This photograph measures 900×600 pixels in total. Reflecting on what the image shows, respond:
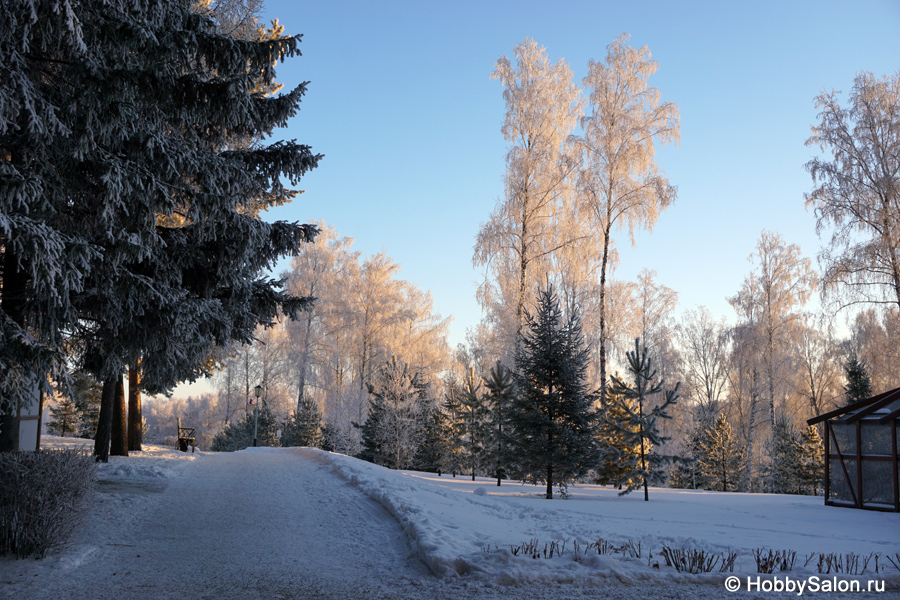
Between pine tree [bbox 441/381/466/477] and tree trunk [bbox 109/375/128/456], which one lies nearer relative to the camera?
tree trunk [bbox 109/375/128/456]

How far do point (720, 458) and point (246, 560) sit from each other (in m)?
27.4

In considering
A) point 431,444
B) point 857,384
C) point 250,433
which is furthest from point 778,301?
point 250,433

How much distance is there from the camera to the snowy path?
4543mm

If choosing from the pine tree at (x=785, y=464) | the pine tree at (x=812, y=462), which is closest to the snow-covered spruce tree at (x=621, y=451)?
the pine tree at (x=812, y=462)

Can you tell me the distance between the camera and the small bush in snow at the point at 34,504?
16.0ft

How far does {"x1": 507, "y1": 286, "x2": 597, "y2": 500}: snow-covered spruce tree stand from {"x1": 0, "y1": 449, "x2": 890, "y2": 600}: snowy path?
6.05 m

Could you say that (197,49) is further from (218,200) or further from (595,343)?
(595,343)

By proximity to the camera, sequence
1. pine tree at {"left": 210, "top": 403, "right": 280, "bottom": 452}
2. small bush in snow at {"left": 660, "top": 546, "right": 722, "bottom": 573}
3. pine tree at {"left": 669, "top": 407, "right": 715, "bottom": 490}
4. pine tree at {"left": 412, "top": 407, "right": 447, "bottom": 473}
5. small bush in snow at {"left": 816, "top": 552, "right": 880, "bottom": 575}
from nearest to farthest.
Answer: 1. small bush in snow at {"left": 660, "top": 546, "right": 722, "bottom": 573}
2. small bush in snow at {"left": 816, "top": 552, "right": 880, "bottom": 575}
3. pine tree at {"left": 412, "top": 407, "right": 447, "bottom": 473}
4. pine tree at {"left": 669, "top": 407, "right": 715, "bottom": 490}
5. pine tree at {"left": 210, "top": 403, "right": 280, "bottom": 452}

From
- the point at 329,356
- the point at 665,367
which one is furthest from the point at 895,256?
the point at 329,356

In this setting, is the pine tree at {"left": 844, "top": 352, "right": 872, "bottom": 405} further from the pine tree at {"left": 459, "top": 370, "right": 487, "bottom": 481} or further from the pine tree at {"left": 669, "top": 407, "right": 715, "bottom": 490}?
the pine tree at {"left": 459, "top": 370, "right": 487, "bottom": 481}

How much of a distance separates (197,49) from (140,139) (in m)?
1.42

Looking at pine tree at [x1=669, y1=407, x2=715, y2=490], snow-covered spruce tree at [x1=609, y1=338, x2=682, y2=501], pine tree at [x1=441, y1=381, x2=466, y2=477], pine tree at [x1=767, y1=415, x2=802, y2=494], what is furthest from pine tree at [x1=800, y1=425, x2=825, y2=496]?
pine tree at [x1=441, y1=381, x2=466, y2=477]

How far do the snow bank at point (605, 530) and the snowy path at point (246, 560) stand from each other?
0.71 feet

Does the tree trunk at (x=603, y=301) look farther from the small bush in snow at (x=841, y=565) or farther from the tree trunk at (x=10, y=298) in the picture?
the tree trunk at (x=10, y=298)
